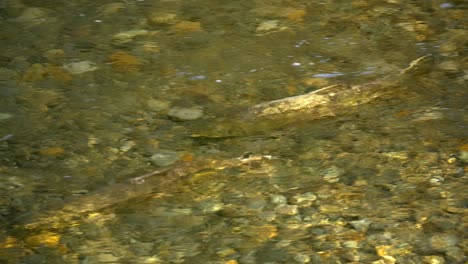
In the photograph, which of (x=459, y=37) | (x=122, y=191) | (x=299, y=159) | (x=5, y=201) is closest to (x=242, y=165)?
(x=299, y=159)

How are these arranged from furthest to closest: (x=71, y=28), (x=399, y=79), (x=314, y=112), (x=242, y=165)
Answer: (x=71, y=28) → (x=399, y=79) → (x=314, y=112) → (x=242, y=165)

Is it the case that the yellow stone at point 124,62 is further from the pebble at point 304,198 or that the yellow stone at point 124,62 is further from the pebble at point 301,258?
the pebble at point 301,258

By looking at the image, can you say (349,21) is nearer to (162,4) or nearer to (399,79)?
(399,79)

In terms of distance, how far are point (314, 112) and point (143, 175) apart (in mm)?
759

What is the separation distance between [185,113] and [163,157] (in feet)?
1.06

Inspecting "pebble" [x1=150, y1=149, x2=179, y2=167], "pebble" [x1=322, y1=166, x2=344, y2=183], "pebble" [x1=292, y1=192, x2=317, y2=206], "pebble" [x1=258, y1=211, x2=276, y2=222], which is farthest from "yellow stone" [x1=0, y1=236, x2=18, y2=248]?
"pebble" [x1=322, y1=166, x2=344, y2=183]

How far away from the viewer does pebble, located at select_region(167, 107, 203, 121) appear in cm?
317

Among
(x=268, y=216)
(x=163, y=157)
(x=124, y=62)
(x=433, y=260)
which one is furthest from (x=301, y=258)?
(x=124, y=62)

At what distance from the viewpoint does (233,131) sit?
3059 mm

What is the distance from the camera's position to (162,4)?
4.11m

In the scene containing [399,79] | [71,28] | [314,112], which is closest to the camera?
[314,112]

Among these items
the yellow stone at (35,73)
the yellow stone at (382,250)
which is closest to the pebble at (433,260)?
the yellow stone at (382,250)

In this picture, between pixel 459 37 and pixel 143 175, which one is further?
pixel 459 37

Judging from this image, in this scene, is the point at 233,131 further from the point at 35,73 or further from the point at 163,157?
the point at 35,73
